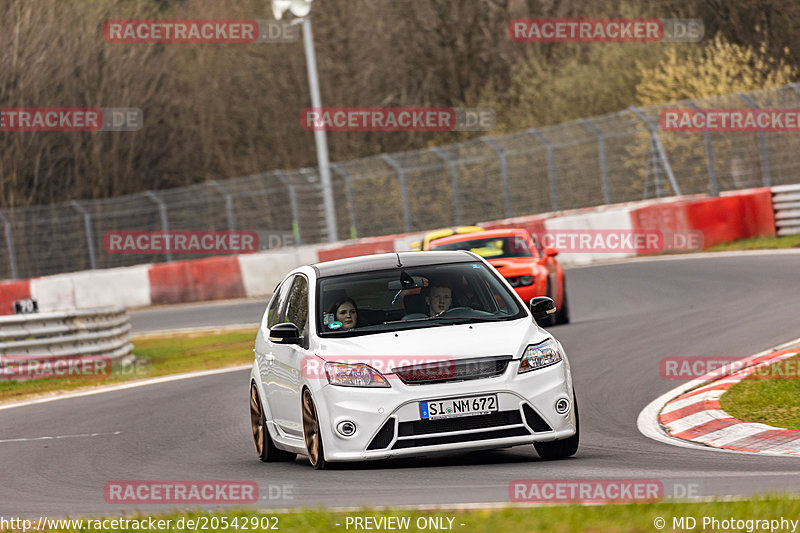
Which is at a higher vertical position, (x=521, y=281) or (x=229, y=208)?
(x=229, y=208)

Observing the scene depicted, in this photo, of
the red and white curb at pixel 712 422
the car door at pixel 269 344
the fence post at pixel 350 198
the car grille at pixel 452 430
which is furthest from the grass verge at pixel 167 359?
the fence post at pixel 350 198

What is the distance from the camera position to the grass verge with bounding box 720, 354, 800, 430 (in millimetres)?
9905

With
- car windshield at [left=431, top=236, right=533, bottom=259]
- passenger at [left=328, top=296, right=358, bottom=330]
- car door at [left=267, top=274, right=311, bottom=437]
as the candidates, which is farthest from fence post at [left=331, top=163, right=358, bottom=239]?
passenger at [left=328, top=296, right=358, bottom=330]

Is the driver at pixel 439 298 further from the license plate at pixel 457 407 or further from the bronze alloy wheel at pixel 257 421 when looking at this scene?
the bronze alloy wheel at pixel 257 421

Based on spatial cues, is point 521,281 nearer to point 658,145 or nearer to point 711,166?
point 711,166

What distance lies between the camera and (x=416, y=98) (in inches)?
1986

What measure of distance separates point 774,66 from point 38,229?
811 inches

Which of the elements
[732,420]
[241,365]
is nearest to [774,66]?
[241,365]

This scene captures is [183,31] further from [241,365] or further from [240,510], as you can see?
[240,510]

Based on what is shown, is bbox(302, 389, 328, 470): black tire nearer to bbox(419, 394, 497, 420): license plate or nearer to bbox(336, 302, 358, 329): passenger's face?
bbox(336, 302, 358, 329): passenger's face

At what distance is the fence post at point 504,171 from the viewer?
3222 cm

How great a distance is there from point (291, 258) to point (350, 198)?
430 centimetres

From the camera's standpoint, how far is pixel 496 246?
61.7 ft

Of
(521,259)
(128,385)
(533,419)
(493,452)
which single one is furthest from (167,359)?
(533,419)
